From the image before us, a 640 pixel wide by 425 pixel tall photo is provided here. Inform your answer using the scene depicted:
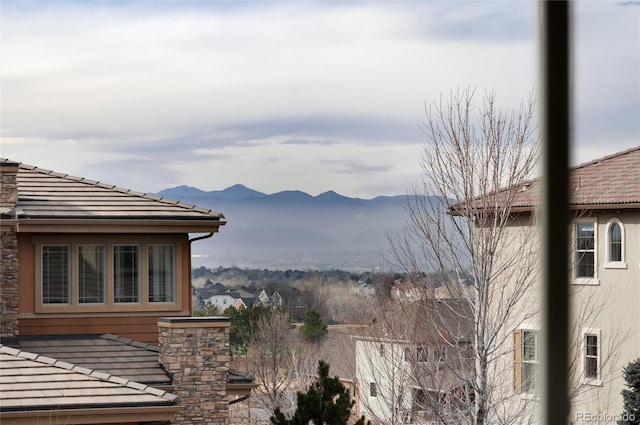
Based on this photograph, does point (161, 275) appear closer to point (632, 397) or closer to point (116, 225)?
point (116, 225)

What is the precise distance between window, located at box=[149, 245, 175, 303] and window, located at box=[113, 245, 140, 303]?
0.13 meters

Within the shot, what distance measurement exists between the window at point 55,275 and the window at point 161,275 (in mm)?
734


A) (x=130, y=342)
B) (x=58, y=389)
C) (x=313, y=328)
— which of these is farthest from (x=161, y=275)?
(x=313, y=328)

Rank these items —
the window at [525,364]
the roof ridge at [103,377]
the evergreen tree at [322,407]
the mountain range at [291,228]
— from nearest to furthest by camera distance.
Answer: the roof ridge at [103,377] → the evergreen tree at [322,407] → the window at [525,364] → the mountain range at [291,228]

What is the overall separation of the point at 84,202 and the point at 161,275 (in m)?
1.01

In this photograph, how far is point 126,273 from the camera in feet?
26.1

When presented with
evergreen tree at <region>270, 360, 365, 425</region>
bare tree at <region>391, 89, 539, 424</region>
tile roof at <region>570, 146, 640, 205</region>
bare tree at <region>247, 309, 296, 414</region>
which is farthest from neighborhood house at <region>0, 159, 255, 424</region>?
bare tree at <region>247, 309, 296, 414</region>

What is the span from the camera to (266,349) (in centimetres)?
1884

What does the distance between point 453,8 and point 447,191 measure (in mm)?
25594

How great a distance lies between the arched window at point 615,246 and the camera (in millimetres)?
12180

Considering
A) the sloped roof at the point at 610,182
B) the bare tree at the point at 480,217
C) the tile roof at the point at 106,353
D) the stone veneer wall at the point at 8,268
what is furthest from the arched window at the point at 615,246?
the stone veneer wall at the point at 8,268

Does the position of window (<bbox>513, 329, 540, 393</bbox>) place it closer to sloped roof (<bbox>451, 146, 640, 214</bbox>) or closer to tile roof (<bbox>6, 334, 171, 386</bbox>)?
sloped roof (<bbox>451, 146, 640, 214</bbox>)

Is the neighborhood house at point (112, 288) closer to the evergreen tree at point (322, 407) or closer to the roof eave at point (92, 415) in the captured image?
the evergreen tree at point (322, 407)

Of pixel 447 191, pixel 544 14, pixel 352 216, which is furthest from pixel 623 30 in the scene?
pixel 352 216
